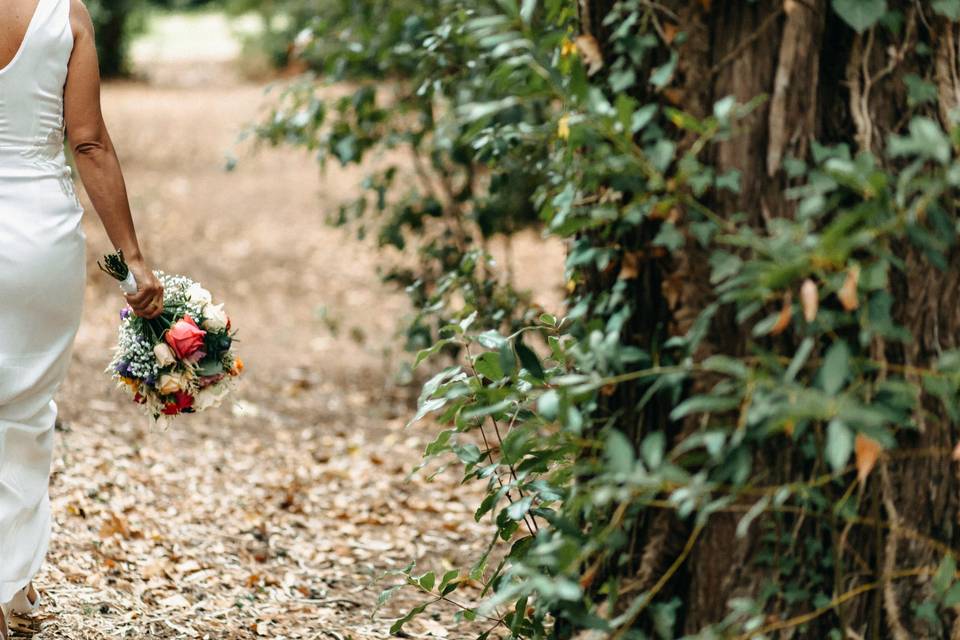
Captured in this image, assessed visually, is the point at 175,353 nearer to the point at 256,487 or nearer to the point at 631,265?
the point at 631,265

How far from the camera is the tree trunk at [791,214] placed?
2.06 m

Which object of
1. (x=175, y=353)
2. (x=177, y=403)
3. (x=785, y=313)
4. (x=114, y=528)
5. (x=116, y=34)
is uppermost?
(x=785, y=313)

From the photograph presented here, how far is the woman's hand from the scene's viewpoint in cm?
305

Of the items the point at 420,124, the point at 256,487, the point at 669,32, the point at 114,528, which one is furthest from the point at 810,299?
the point at 420,124

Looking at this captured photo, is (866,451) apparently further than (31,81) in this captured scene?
No

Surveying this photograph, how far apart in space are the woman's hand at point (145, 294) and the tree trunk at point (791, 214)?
1.56m

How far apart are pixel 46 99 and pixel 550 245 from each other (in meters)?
8.78

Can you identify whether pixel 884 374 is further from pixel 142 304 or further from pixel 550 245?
pixel 550 245

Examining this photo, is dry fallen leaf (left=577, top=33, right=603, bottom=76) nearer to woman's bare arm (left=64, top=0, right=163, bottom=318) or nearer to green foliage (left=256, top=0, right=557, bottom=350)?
woman's bare arm (left=64, top=0, right=163, bottom=318)

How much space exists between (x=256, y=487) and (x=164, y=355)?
2071 millimetres

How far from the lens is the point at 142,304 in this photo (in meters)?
3.08

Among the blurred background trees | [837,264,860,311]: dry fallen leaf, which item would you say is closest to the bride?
the blurred background trees

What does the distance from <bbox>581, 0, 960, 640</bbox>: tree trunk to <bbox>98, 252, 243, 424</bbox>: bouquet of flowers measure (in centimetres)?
147

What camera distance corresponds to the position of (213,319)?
3.14 m
